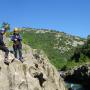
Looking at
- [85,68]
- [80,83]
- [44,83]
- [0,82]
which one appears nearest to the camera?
[0,82]

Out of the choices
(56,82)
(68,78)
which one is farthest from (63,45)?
(56,82)

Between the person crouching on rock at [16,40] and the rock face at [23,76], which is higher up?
the person crouching on rock at [16,40]

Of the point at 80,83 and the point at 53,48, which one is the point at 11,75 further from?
the point at 53,48

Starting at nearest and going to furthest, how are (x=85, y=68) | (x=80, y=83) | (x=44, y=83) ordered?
(x=44, y=83) → (x=85, y=68) → (x=80, y=83)

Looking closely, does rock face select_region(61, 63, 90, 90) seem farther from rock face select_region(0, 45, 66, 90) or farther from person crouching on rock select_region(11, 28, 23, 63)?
person crouching on rock select_region(11, 28, 23, 63)

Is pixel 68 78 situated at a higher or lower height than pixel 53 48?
lower

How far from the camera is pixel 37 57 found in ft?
123

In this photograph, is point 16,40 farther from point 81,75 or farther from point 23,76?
point 81,75

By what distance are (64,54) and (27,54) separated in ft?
483

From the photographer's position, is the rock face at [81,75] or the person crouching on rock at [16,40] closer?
the person crouching on rock at [16,40]

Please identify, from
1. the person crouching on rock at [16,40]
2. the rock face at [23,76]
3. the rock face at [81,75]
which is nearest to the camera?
the rock face at [23,76]

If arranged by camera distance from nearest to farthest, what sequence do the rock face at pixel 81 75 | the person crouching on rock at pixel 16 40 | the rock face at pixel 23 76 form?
the rock face at pixel 23 76
the person crouching on rock at pixel 16 40
the rock face at pixel 81 75

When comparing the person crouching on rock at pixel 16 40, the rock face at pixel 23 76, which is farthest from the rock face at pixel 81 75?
the person crouching on rock at pixel 16 40

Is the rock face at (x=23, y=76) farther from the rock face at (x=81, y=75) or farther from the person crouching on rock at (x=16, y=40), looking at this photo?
the rock face at (x=81, y=75)
